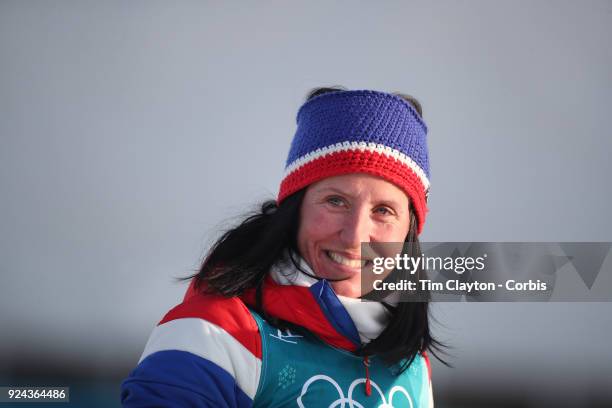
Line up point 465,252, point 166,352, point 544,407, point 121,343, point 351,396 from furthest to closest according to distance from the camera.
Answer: point 544,407, point 121,343, point 465,252, point 351,396, point 166,352

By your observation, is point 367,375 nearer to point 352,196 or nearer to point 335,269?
point 335,269

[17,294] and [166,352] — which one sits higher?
[17,294]

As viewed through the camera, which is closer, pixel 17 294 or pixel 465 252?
pixel 465 252

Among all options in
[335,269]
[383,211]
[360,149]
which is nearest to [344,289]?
[335,269]

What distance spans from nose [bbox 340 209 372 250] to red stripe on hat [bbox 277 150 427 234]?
9cm

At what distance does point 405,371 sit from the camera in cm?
125

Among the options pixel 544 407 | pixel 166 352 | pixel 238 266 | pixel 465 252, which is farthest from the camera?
pixel 544 407

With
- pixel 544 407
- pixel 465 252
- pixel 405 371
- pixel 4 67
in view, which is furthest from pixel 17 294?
pixel 544 407

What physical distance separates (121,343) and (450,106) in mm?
2220

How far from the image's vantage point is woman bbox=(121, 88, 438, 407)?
101 centimetres

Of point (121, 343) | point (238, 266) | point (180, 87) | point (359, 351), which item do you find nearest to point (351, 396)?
point (359, 351)

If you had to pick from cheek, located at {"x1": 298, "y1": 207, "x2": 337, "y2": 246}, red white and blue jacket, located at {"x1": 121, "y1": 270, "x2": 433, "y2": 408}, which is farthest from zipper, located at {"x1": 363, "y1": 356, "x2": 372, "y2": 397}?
cheek, located at {"x1": 298, "y1": 207, "x2": 337, "y2": 246}

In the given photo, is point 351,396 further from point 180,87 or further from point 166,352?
point 180,87

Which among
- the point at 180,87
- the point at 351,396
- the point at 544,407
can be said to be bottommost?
the point at 351,396
